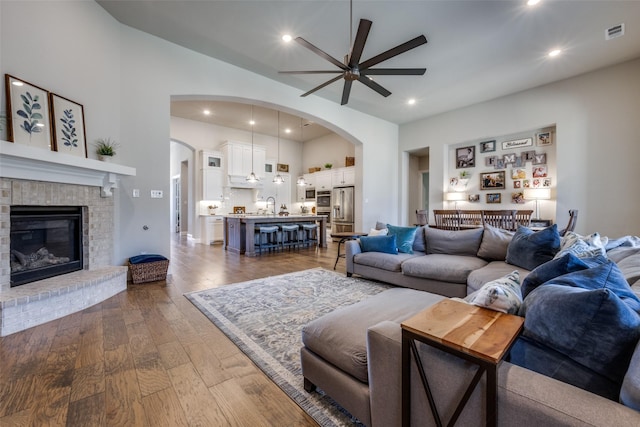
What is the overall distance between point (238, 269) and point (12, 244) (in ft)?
8.45

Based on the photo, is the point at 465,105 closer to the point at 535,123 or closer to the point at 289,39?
the point at 535,123

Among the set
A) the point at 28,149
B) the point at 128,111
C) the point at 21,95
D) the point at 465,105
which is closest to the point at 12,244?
the point at 28,149

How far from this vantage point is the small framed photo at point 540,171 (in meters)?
5.48

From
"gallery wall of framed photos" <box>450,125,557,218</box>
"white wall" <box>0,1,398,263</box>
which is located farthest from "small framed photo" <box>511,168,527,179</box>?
"white wall" <box>0,1,398,263</box>

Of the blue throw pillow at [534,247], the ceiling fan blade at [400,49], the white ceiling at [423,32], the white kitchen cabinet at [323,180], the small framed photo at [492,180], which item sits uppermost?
the white ceiling at [423,32]

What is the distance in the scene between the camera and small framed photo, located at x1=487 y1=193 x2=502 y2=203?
605 centimetres

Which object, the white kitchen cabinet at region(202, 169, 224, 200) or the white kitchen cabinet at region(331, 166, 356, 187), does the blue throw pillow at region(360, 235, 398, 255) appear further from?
the white kitchen cabinet at region(202, 169, 224, 200)

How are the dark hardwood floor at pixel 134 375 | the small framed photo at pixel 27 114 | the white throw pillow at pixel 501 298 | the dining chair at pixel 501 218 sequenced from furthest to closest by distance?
the dining chair at pixel 501 218
the small framed photo at pixel 27 114
the dark hardwood floor at pixel 134 375
the white throw pillow at pixel 501 298

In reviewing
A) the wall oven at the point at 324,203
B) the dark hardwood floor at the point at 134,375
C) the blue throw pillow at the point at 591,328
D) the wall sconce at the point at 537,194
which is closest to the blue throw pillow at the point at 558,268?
the blue throw pillow at the point at 591,328

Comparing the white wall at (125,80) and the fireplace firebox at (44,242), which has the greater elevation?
the white wall at (125,80)

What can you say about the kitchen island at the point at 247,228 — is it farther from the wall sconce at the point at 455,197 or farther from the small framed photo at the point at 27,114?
the small framed photo at the point at 27,114

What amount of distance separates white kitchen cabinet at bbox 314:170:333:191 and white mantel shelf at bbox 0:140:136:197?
19.5ft

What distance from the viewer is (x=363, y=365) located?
1.22 meters

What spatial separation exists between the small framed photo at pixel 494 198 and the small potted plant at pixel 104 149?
718 cm
